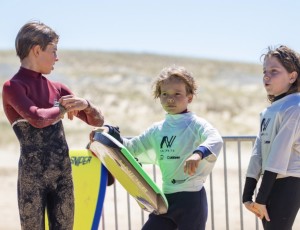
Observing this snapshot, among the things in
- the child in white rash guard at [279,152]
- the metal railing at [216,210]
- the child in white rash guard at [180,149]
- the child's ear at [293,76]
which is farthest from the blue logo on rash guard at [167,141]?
the metal railing at [216,210]

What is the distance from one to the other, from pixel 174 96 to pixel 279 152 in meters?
0.74

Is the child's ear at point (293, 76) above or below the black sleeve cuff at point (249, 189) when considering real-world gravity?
above

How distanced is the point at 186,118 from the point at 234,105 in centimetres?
2697

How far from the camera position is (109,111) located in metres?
27.8

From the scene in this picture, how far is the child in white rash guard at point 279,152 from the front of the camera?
3.05m

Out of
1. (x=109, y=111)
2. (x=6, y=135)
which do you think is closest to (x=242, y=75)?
(x=109, y=111)

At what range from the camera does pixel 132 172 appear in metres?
3.21

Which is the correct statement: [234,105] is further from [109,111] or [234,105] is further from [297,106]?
[297,106]

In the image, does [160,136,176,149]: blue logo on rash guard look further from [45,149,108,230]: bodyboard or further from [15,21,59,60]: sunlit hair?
[15,21,59,60]: sunlit hair

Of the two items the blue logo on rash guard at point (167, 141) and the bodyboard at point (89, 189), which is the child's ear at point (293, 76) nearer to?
the blue logo on rash guard at point (167, 141)

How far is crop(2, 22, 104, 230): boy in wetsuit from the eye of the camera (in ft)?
10.1

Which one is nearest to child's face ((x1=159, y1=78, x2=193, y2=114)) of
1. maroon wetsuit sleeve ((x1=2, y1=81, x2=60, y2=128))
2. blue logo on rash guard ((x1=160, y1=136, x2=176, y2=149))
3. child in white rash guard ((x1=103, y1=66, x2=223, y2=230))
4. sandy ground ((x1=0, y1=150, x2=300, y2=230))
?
child in white rash guard ((x1=103, y1=66, x2=223, y2=230))

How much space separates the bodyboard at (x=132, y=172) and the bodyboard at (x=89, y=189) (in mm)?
382

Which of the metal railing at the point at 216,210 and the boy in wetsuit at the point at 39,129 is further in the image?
the metal railing at the point at 216,210
